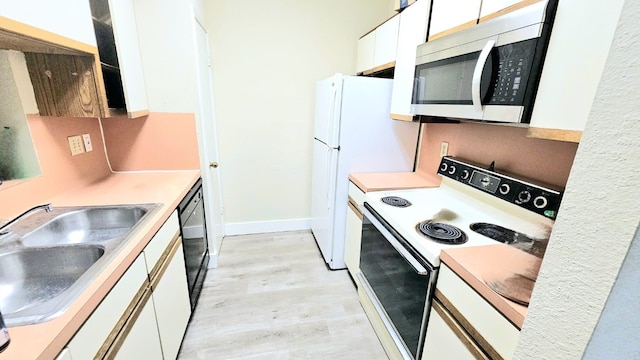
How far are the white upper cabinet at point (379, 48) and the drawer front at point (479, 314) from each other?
5.08ft

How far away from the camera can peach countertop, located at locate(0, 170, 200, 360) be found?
63 centimetres

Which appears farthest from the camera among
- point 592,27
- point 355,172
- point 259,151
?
point 259,151

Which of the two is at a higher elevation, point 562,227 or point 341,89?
point 341,89

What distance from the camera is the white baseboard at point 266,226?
9.93 feet

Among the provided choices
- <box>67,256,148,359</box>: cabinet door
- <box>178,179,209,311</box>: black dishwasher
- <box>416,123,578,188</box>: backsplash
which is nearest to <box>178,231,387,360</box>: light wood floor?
<box>178,179,209,311</box>: black dishwasher

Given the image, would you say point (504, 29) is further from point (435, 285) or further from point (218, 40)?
point (218, 40)

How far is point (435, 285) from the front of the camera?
1.13m

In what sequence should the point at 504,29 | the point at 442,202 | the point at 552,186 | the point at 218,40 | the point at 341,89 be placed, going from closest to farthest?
the point at 504,29 < the point at 552,186 < the point at 442,202 < the point at 341,89 < the point at 218,40

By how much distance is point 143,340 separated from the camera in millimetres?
1114

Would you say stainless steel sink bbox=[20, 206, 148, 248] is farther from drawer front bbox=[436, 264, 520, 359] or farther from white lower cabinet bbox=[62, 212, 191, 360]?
drawer front bbox=[436, 264, 520, 359]

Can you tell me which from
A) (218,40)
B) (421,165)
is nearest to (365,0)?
(218,40)

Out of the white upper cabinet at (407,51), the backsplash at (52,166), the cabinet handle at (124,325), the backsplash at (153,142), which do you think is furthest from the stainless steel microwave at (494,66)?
the backsplash at (52,166)

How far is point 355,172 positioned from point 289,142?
3.24ft

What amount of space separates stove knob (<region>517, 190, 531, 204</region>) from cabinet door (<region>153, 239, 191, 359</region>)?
1790mm
